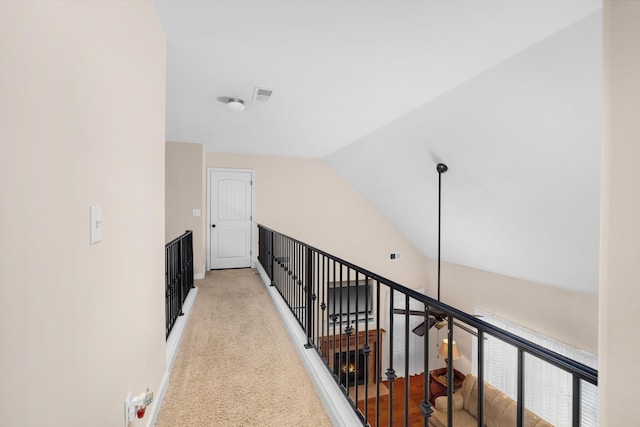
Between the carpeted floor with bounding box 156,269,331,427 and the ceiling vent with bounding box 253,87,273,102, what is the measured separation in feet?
7.19

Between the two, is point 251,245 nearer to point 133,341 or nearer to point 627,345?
point 133,341

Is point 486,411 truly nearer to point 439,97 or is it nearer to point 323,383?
point 323,383

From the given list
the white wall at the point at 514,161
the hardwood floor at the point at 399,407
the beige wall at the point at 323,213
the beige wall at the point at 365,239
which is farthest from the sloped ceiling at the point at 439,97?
the hardwood floor at the point at 399,407

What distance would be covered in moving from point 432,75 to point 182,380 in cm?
288

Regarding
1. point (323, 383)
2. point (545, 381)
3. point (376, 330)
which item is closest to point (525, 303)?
point (545, 381)

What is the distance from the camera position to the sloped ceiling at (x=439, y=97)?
6.03 feet

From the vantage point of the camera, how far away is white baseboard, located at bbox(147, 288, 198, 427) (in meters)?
1.69

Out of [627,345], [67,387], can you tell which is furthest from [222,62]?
[627,345]

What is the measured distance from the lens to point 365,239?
6.81m

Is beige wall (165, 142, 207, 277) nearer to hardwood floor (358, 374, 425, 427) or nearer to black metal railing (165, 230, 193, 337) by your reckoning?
black metal railing (165, 230, 193, 337)

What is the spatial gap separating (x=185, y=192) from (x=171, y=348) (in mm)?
3228

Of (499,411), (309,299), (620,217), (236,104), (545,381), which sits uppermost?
(236,104)

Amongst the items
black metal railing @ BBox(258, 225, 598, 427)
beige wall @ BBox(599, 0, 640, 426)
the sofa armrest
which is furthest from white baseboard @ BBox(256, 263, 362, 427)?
the sofa armrest

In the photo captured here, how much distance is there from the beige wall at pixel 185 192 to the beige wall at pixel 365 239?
0.57 metres
